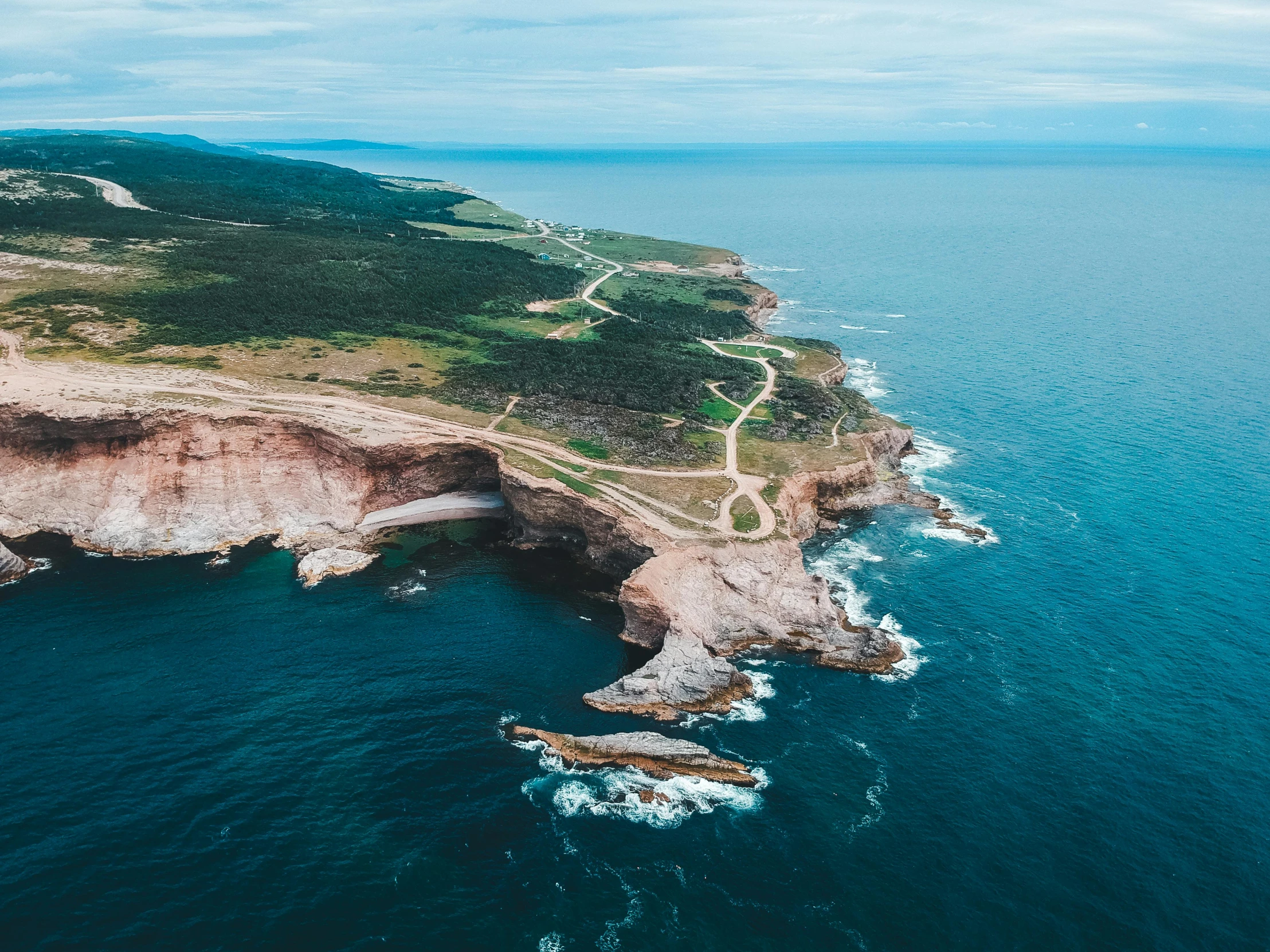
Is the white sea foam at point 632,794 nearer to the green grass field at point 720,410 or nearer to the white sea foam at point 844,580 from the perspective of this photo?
the white sea foam at point 844,580

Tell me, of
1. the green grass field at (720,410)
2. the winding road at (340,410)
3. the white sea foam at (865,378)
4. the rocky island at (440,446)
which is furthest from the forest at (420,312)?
the white sea foam at (865,378)

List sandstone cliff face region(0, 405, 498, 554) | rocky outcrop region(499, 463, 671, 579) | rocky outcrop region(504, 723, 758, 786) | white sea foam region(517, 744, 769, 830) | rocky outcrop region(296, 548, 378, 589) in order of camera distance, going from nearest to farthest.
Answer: white sea foam region(517, 744, 769, 830) < rocky outcrop region(504, 723, 758, 786) < rocky outcrop region(499, 463, 671, 579) < rocky outcrop region(296, 548, 378, 589) < sandstone cliff face region(0, 405, 498, 554)

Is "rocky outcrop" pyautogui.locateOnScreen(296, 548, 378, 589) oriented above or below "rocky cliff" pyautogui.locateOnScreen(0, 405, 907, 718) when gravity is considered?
below

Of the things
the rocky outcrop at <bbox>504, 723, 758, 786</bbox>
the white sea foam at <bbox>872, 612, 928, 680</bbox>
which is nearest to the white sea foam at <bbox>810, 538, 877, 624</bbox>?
the white sea foam at <bbox>872, 612, 928, 680</bbox>

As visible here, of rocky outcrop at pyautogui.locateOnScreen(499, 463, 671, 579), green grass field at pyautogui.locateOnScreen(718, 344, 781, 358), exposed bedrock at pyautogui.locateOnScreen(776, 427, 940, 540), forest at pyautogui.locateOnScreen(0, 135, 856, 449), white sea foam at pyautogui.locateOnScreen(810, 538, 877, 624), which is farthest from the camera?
green grass field at pyautogui.locateOnScreen(718, 344, 781, 358)

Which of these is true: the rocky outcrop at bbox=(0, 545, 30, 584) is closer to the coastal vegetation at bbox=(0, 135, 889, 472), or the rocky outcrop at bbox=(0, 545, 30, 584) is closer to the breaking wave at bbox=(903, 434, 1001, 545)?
the coastal vegetation at bbox=(0, 135, 889, 472)

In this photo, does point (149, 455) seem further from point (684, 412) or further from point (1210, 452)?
point (1210, 452)
